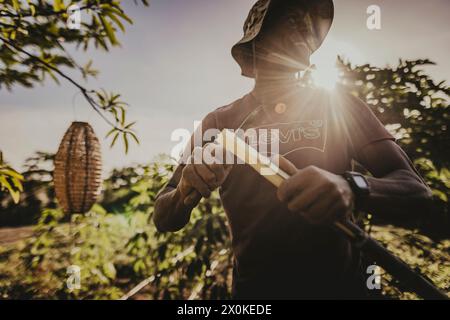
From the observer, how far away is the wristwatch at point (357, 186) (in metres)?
0.80

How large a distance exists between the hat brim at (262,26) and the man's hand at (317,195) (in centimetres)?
96

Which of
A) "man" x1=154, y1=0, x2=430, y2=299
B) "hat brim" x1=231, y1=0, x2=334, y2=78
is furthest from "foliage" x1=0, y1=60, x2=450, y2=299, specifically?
"man" x1=154, y1=0, x2=430, y2=299

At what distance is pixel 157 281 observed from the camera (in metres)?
2.47

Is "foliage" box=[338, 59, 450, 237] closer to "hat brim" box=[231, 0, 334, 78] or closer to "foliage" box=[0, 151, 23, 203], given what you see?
"hat brim" box=[231, 0, 334, 78]

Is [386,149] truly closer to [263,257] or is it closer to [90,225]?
[263,257]

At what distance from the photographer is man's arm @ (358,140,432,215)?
2.82 feet

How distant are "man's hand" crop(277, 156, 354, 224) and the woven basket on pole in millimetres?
2244

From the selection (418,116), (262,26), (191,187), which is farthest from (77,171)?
(418,116)

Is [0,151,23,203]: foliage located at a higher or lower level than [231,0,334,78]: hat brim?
lower

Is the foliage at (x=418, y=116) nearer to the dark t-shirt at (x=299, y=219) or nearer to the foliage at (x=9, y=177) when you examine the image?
the dark t-shirt at (x=299, y=219)

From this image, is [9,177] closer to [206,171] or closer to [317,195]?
[206,171]

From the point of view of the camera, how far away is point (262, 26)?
137 centimetres
